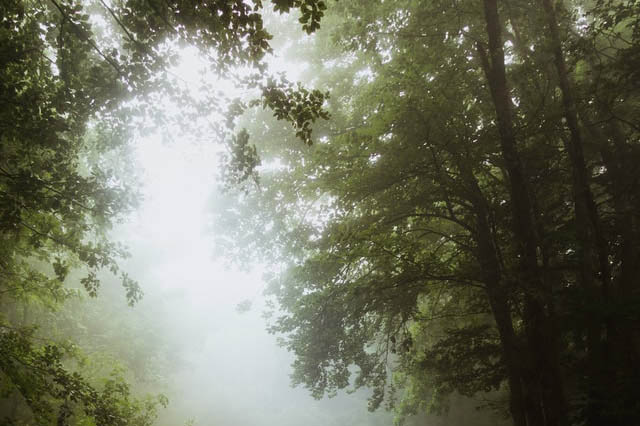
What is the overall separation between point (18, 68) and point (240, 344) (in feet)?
155

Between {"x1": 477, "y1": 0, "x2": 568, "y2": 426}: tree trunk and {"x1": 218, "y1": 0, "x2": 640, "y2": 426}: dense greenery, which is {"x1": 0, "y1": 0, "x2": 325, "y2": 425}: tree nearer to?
{"x1": 218, "y1": 0, "x2": 640, "y2": 426}: dense greenery

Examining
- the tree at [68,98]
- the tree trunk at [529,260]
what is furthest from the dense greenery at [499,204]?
the tree at [68,98]

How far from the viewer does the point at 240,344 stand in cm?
4584

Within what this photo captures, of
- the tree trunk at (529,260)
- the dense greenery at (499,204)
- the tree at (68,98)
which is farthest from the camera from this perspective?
the dense greenery at (499,204)

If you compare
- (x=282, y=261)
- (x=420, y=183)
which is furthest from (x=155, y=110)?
(x=282, y=261)

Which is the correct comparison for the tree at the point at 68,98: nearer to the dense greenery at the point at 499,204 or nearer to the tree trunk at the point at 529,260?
the dense greenery at the point at 499,204

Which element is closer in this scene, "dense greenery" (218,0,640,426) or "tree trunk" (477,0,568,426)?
"tree trunk" (477,0,568,426)

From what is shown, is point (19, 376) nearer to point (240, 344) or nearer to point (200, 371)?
point (200, 371)

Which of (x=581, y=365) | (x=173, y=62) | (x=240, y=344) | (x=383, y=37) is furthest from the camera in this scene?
(x=240, y=344)

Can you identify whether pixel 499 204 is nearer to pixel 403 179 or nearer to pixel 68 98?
pixel 403 179

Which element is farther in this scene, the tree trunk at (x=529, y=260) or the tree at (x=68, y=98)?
the tree trunk at (x=529, y=260)

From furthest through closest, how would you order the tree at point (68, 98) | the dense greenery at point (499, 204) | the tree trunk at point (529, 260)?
the dense greenery at point (499, 204) < the tree trunk at point (529, 260) < the tree at point (68, 98)

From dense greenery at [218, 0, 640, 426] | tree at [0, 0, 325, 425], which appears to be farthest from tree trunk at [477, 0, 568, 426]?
tree at [0, 0, 325, 425]

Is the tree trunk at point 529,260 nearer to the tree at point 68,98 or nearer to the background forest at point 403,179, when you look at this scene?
the background forest at point 403,179
